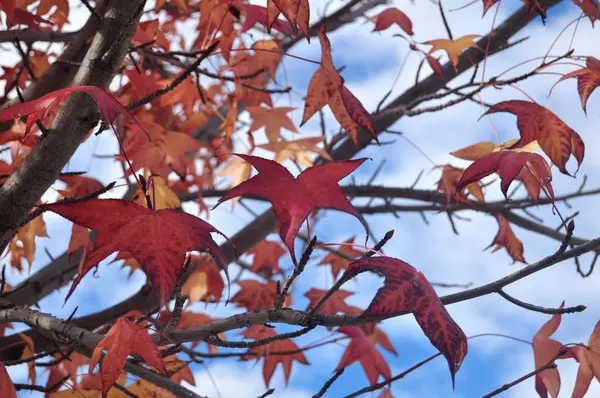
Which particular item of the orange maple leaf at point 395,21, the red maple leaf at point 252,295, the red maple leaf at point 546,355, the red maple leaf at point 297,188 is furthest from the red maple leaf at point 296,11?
the red maple leaf at point 252,295

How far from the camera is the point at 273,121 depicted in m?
1.58

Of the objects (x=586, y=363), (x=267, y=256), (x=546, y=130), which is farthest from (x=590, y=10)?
(x=267, y=256)

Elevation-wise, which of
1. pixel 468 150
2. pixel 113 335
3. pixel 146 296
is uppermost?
pixel 146 296

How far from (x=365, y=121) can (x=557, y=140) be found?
0.35 m

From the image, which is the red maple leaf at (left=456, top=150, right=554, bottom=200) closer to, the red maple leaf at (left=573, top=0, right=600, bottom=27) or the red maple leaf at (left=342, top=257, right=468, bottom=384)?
the red maple leaf at (left=342, top=257, right=468, bottom=384)

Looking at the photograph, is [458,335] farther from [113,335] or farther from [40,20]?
[40,20]

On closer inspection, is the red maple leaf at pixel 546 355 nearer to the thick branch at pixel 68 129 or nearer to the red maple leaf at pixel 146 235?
the red maple leaf at pixel 146 235

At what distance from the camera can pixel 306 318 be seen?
68 centimetres

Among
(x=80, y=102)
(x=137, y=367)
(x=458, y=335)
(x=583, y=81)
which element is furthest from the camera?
(x=583, y=81)

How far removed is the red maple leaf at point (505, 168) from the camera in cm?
81

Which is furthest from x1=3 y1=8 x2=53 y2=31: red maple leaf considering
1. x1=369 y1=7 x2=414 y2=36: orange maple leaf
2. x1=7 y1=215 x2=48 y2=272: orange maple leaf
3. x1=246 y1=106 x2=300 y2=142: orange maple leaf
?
x1=369 y1=7 x2=414 y2=36: orange maple leaf

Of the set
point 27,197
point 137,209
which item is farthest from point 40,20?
point 137,209

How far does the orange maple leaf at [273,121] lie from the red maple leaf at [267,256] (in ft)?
2.18

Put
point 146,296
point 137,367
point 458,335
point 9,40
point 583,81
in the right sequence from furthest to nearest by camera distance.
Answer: point 146,296 → point 9,40 → point 583,81 → point 137,367 → point 458,335
